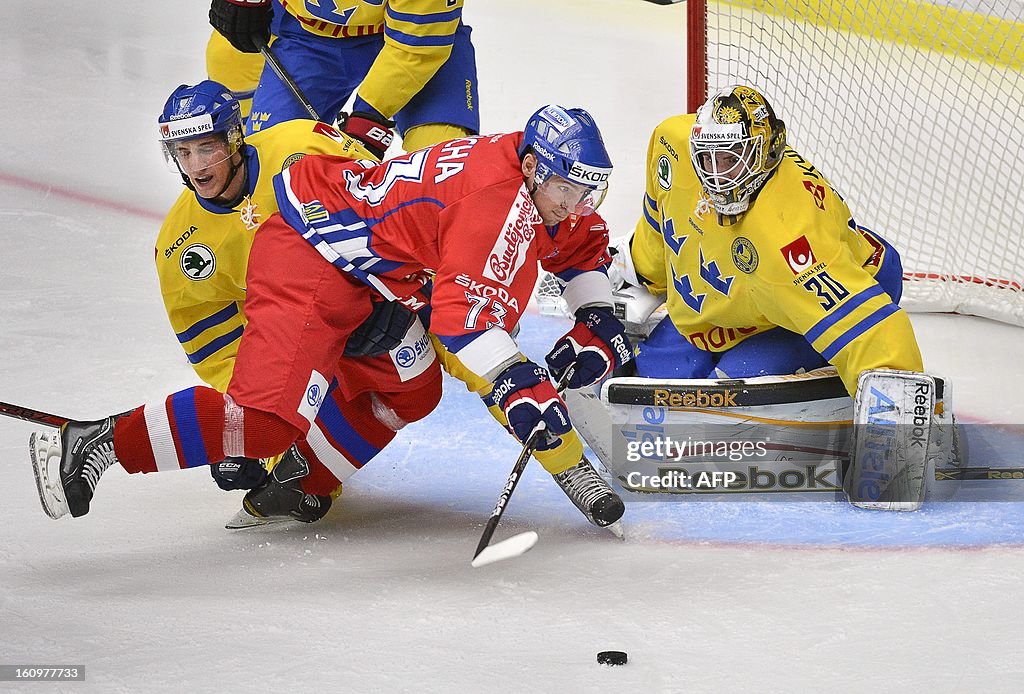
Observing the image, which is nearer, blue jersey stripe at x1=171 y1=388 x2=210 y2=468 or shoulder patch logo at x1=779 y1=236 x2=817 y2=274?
blue jersey stripe at x1=171 y1=388 x2=210 y2=468

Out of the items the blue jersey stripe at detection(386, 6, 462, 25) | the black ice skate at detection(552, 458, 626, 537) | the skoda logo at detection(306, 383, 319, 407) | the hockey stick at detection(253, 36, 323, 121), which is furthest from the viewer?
the hockey stick at detection(253, 36, 323, 121)

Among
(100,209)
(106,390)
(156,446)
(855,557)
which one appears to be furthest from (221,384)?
(100,209)

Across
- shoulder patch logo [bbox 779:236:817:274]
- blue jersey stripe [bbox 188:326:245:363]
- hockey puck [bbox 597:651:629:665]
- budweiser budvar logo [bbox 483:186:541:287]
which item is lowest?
hockey puck [bbox 597:651:629:665]

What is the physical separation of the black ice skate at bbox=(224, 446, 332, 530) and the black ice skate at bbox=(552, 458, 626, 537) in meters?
0.57

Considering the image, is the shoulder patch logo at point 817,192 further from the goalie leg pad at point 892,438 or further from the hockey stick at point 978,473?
the hockey stick at point 978,473

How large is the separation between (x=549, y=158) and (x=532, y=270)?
230 millimetres

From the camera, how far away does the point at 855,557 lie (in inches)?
102

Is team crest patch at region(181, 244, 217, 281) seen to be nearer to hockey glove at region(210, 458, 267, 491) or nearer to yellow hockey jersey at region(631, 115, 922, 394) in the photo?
hockey glove at region(210, 458, 267, 491)

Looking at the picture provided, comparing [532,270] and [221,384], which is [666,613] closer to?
[532,270]

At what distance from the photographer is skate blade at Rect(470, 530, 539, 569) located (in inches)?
96.9

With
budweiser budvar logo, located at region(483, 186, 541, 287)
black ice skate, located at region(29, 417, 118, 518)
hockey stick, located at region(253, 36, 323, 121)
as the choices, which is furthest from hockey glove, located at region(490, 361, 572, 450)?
hockey stick, located at region(253, 36, 323, 121)

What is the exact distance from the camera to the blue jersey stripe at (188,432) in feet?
8.23

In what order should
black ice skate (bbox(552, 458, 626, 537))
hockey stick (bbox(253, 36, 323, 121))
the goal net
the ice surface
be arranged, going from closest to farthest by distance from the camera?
1. the ice surface
2. black ice skate (bbox(552, 458, 626, 537))
3. hockey stick (bbox(253, 36, 323, 121))
4. the goal net

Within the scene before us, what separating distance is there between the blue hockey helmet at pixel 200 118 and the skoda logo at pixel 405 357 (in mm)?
555
